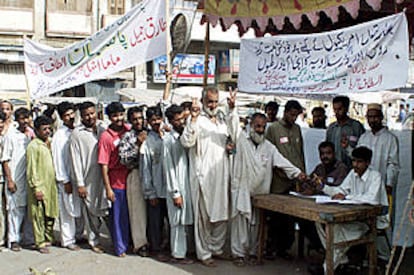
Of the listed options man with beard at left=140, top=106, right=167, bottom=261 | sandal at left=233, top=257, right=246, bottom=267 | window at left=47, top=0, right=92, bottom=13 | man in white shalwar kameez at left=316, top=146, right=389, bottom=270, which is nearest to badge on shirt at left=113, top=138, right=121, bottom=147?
man with beard at left=140, top=106, right=167, bottom=261

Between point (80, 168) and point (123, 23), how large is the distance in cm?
168

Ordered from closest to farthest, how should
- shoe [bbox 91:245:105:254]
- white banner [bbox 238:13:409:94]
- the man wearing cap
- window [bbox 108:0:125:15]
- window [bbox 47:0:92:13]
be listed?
white banner [bbox 238:13:409:94]
the man wearing cap
shoe [bbox 91:245:105:254]
window [bbox 47:0:92:13]
window [bbox 108:0:125:15]

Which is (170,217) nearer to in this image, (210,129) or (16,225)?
(210,129)

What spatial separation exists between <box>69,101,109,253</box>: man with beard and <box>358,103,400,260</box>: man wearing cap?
2.83 meters

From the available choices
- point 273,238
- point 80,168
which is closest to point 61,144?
point 80,168

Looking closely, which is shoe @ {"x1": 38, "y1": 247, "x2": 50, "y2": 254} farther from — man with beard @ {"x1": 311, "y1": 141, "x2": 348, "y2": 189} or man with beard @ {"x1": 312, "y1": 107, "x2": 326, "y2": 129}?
man with beard @ {"x1": 312, "y1": 107, "x2": 326, "y2": 129}

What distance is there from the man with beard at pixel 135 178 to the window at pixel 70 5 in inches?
589

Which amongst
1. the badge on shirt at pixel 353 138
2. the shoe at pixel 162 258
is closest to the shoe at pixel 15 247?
the shoe at pixel 162 258

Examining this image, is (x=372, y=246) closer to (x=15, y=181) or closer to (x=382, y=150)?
(x=382, y=150)

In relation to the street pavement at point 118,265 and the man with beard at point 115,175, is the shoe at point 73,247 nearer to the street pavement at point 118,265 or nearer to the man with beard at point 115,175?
the street pavement at point 118,265

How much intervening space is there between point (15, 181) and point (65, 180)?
546 mm

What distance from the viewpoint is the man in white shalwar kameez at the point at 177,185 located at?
194 inches

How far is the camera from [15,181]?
5.44 m

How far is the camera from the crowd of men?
491 cm
